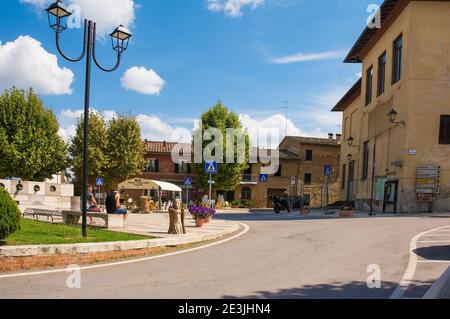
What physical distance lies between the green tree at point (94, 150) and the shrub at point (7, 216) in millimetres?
37678

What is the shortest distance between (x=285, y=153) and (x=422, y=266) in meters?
48.3

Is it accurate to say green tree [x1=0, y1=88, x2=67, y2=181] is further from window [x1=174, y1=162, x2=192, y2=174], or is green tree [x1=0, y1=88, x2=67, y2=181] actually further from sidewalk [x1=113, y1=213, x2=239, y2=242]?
sidewalk [x1=113, y1=213, x2=239, y2=242]

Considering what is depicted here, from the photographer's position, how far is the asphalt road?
5953 mm

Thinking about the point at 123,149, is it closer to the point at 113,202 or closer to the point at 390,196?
the point at 390,196

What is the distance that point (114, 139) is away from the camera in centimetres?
4691

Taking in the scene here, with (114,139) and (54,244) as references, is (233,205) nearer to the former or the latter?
(114,139)

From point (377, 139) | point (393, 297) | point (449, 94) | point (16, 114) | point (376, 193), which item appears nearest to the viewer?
point (393, 297)

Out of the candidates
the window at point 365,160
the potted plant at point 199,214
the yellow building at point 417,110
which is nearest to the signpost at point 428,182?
the yellow building at point 417,110

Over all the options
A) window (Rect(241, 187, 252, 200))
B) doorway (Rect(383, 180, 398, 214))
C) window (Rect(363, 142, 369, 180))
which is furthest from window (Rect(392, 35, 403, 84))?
window (Rect(241, 187, 252, 200))

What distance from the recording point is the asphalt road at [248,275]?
5953 millimetres

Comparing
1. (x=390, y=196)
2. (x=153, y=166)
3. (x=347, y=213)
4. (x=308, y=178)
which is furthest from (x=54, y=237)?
(x=308, y=178)

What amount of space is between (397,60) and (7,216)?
23.6m
